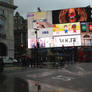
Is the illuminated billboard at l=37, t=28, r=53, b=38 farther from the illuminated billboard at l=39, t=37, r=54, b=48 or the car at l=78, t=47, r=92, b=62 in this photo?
the car at l=78, t=47, r=92, b=62

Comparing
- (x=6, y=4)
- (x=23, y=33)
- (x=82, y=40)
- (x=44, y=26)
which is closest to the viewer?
(x=6, y=4)

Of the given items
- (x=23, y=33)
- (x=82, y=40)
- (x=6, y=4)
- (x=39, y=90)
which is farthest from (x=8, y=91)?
(x=23, y=33)

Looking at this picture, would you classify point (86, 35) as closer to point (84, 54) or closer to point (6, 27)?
point (84, 54)

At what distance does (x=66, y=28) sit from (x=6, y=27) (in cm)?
1673

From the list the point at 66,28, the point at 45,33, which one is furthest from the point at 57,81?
the point at 45,33

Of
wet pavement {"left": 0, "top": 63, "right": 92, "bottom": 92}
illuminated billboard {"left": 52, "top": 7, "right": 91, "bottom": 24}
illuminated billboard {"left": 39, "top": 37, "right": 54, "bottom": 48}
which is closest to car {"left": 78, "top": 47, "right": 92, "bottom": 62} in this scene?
illuminated billboard {"left": 39, "top": 37, "right": 54, "bottom": 48}

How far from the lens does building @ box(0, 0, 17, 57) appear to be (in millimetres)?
43531

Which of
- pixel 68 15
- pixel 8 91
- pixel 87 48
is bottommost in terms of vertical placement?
pixel 8 91

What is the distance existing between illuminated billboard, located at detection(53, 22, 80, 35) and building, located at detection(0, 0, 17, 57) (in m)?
13.7

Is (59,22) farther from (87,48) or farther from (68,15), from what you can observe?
(87,48)

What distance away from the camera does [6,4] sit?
4428 centimetres

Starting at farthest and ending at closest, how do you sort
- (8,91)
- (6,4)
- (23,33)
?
(23,33), (6,4), (8,91)

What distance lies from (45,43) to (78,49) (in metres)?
8.94

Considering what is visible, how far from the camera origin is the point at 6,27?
44969 mm
